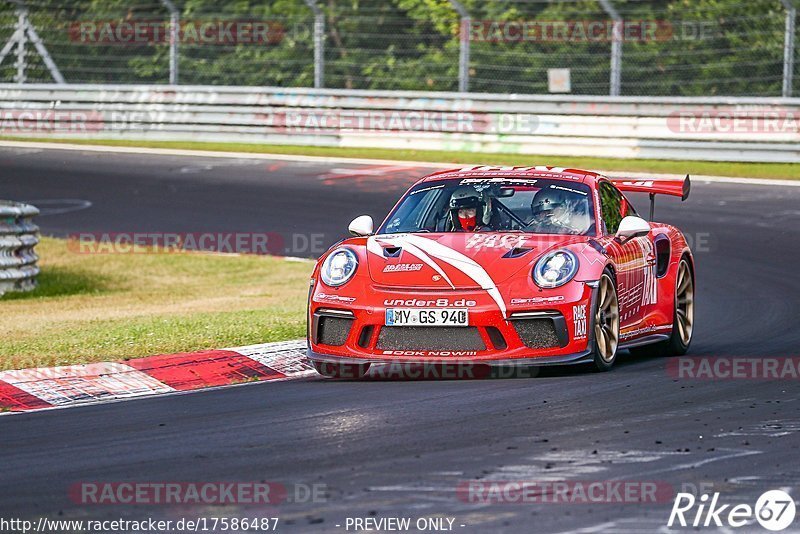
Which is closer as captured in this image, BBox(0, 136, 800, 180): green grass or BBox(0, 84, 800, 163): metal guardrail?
BBox(0, 136, 800, 180): green grass

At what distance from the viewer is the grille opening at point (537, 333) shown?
26.3ft

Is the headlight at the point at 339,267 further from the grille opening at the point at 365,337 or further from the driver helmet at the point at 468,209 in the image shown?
the driver helmet at the point at 468,209

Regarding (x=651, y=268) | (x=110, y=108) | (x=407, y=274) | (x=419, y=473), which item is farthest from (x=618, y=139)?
(x=419, y=473)

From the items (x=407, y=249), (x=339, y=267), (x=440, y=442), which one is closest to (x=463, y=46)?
(x=407, y=249)

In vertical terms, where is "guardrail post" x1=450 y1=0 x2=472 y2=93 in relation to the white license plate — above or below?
above

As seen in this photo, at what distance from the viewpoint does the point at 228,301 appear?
43.3 feet

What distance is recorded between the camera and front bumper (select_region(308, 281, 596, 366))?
7.99 m

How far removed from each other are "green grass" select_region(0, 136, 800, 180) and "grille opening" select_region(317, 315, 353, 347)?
13.0m

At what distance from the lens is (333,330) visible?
834cm

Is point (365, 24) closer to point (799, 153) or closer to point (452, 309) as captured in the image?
point (799, 153)
